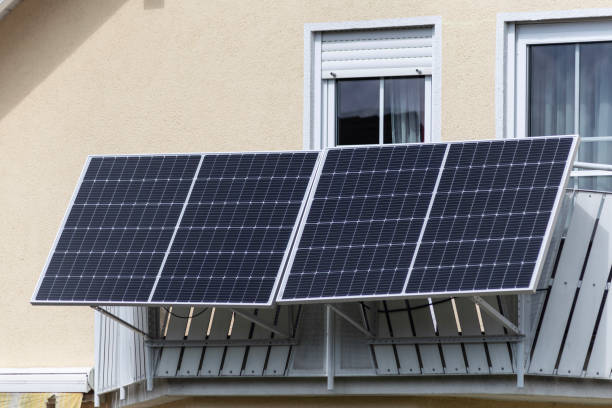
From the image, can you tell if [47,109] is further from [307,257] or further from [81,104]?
[307,257]

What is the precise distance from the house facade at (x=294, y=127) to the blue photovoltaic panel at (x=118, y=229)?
92cm

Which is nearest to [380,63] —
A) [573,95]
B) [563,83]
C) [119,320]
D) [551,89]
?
[551,89]

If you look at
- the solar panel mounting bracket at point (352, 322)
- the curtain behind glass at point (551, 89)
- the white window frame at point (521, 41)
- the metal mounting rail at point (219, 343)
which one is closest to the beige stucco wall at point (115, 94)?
the white window frame at point (521, 41)

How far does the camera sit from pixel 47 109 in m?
16.0

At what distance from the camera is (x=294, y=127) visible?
15234 mm

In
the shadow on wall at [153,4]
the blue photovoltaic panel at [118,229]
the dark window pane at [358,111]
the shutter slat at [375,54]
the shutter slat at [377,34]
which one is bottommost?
the blue photovoltaic panel at [118,229]

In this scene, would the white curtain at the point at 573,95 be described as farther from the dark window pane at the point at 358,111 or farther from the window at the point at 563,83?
the dark window pane at the point at 358,111

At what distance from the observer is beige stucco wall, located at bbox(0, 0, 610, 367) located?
50.3 ft

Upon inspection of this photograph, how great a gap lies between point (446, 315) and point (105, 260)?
10.4 ft

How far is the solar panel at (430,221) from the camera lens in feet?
40.1

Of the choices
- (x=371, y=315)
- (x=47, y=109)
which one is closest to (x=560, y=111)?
(x=371, y=315)

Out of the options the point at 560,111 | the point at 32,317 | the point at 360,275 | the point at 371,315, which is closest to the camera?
the point at 360,275

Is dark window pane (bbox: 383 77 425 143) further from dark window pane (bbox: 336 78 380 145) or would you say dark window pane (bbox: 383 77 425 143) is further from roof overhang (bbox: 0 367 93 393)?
roof overhang (bbox: 0 367 93 393)

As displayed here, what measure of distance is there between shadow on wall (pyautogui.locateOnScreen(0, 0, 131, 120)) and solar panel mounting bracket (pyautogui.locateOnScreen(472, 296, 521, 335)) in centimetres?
537
